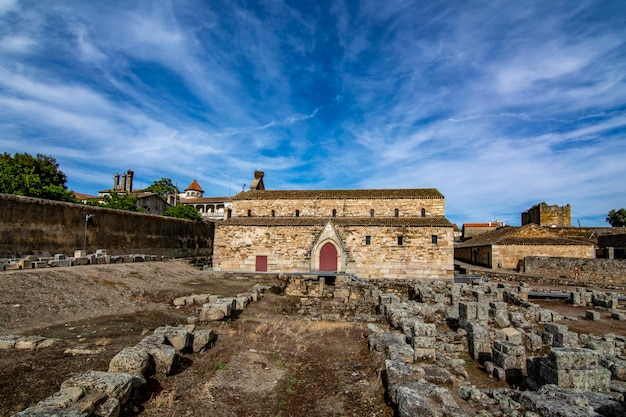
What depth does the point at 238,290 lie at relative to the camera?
20.4 m

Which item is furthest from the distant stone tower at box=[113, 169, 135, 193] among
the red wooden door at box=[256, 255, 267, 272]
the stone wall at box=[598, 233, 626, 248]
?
Result: the stone wall at box=[598, 233, 626, 248]

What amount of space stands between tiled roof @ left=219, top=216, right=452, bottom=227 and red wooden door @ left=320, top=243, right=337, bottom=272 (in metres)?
2.28

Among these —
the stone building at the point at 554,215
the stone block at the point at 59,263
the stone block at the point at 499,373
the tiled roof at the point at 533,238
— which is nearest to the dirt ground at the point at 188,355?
the stone block at the point at 59,263

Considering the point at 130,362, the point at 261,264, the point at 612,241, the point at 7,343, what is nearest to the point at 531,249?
the point at 612,241

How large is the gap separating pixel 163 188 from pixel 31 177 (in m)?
43.7

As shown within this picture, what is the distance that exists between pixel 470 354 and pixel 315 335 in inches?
196

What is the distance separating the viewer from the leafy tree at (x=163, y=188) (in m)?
71.6

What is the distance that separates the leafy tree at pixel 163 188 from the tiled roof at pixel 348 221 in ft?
145

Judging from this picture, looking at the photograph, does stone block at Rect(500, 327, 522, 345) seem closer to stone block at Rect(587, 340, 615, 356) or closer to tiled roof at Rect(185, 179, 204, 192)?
stone block at Rect(587, 340, 615, 356)

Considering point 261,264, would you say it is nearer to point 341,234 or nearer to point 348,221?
point 341,234

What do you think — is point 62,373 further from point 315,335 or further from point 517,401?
point 517,401

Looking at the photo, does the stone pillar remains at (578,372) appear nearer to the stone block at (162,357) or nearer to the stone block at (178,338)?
the stone block at (162,357)

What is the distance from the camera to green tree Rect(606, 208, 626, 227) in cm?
6406

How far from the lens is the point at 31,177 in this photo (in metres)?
29.4
